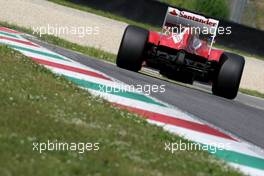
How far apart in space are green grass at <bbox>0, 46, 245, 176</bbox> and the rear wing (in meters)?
5.15

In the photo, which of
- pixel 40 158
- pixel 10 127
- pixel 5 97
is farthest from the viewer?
pixel 5 97

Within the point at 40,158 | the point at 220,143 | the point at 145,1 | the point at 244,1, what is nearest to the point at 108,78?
the point at 220,143

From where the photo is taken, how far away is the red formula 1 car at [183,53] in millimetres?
13219

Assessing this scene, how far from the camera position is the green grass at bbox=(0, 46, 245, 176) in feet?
16.8

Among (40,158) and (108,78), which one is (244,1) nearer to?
(108,78)

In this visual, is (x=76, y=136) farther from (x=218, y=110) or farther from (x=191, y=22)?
(x=191, y=22)

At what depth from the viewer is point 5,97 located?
7152 mm

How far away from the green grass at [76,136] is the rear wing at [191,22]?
16.9ft

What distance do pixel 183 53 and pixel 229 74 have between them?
96 cm

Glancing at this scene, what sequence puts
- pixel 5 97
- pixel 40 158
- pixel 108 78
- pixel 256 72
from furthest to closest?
pixel 256 72 → pixel 108 78 → pixel 5 97 → pixel 40 158

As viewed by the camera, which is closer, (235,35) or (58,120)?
(58,120)

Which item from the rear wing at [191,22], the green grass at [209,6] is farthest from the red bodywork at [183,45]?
the green grass at [209,6]

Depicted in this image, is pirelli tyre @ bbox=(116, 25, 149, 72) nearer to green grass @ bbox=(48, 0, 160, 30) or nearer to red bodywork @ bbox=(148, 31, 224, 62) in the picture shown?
red bodywork @ bbox=(148, 31, 224, 62)

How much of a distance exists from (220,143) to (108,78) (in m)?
3.84
